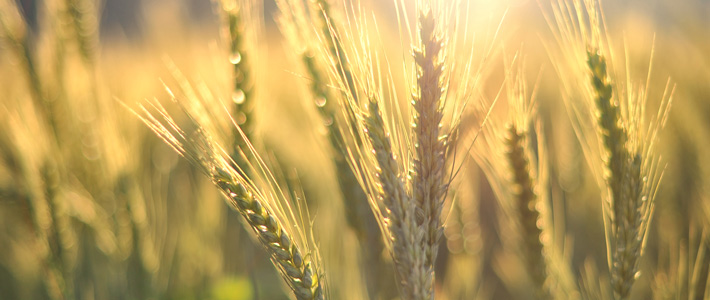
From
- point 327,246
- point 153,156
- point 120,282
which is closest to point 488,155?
point 327,246

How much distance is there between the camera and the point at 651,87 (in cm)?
190

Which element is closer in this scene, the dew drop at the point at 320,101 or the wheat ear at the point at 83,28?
the dew drop at the point at 320,101

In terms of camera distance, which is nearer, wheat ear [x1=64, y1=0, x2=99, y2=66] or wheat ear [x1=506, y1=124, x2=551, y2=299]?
wheat ear [x1=506, y1=124, x2=551, y2=299]

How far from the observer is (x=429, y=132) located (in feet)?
2.27

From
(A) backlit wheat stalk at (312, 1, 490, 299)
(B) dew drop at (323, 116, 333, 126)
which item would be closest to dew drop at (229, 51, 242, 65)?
(B) dew drop at (323, 116, 333, 126)

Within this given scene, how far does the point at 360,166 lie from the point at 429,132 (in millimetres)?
650

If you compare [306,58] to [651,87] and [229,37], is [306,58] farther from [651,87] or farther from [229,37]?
[651,87]

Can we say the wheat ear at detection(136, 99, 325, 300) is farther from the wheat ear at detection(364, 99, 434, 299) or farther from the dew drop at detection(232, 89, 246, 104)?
the dew drop at detection(232, 89, 246, 104)

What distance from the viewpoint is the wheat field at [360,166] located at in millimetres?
702

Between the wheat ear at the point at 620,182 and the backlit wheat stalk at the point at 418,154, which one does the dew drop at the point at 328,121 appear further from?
the wheat ear at the point at 620,182

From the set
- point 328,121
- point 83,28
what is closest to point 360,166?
point 328,121

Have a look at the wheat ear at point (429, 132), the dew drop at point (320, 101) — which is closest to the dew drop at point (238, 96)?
the dew drop at point (320, 101)

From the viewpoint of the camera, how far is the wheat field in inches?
27.6

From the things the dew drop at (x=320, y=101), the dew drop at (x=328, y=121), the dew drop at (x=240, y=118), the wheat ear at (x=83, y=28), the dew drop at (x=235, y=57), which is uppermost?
the wheat ear at (x=83, y=28)
